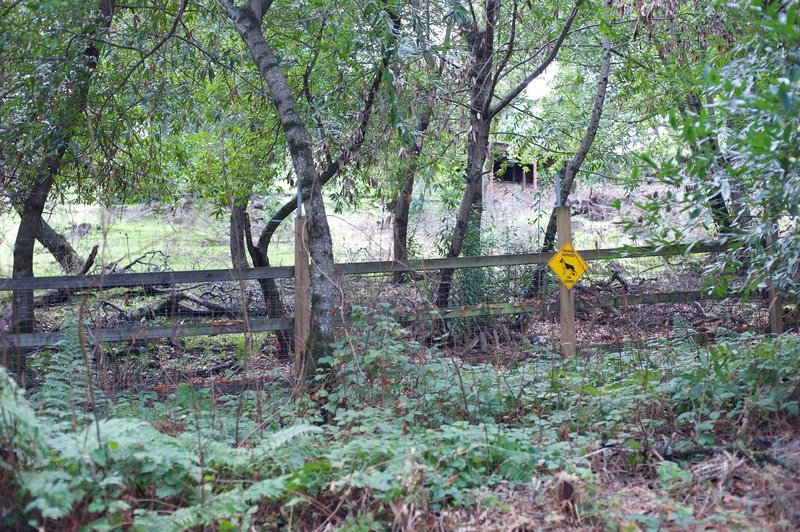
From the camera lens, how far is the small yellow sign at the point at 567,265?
315 inches

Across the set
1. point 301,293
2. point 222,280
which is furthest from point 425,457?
point 222,280

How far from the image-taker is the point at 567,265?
26.4ft

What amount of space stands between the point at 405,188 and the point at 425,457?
8137 millimetres

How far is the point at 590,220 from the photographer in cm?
2073

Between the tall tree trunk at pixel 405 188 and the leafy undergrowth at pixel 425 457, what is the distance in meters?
3.67

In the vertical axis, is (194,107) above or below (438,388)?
above

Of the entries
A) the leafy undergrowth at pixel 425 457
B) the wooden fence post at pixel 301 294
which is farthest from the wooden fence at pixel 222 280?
the leafy undergrowth at pixel 425 457

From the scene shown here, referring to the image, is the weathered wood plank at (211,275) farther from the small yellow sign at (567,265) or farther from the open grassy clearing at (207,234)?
the open grassy clearing at (207,234)

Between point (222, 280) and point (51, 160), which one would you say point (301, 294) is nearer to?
point (222, 280)

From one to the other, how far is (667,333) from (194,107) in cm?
647

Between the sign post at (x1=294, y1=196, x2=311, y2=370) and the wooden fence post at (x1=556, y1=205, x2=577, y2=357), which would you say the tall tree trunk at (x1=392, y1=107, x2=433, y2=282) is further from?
the wooden fence post at (x1=556, y1=205, x2=577, y2=357)

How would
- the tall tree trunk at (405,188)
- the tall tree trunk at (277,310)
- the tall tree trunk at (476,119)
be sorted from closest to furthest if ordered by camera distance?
the tall tree trunk at (277,310)
the tall tree trunk at (405,188)
the tall tree trunk at (476,119)

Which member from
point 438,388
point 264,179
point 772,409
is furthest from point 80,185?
point 772,409

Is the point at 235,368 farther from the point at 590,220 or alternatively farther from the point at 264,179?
the point at 590,220
